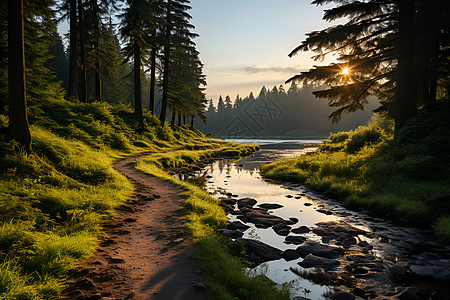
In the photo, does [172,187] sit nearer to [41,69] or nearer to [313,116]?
[41,69]

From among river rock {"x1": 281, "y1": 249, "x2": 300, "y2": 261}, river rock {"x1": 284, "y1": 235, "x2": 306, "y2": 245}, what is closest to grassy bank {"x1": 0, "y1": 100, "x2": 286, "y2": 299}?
river rock {"x1": 281, "y1": 249, "x2": 300, "y2": 261}

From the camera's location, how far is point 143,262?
5215 millimetres

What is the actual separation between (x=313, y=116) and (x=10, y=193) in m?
147

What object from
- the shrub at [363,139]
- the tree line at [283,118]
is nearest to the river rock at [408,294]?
the shrub at [363,139]

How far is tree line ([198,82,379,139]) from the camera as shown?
455 feet

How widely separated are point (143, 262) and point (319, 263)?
13.6 ft

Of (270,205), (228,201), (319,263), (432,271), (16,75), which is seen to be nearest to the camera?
(432,271)

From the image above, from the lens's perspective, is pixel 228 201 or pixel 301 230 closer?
pixel 301 230

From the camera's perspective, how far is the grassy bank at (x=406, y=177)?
887cm

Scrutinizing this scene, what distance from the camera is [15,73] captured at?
842cm

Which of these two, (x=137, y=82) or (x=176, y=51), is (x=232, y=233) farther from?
(x=176, y=51)

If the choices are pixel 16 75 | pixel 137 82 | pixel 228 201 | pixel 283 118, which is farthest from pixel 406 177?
pixel 283 118

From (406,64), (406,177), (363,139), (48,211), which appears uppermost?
(406,64)

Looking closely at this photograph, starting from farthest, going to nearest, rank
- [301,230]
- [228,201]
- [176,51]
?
[176,51] → [228,201] → [301,230]
